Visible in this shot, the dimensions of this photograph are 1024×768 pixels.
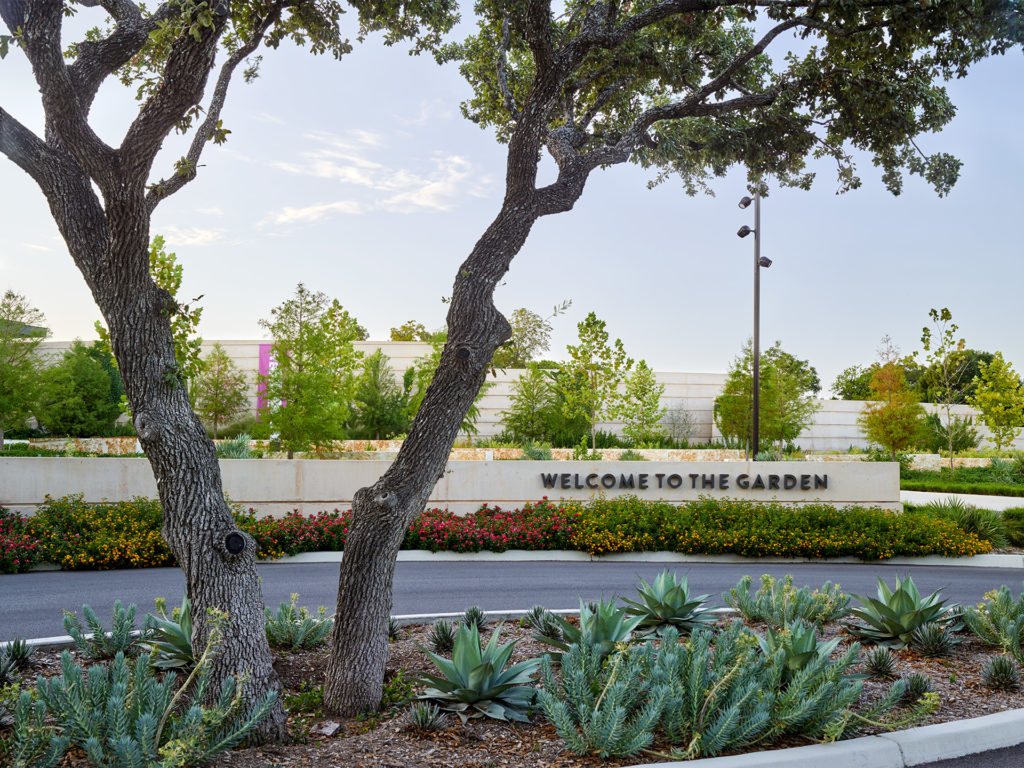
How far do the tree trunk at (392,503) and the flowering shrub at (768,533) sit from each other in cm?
1001

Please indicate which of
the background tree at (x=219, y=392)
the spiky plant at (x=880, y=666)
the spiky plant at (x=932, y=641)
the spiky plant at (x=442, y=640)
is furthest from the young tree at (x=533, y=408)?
the spiky plant at (x=880, y=666)

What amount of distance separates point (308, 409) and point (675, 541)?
415 inches

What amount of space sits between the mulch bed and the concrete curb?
833 centimetres

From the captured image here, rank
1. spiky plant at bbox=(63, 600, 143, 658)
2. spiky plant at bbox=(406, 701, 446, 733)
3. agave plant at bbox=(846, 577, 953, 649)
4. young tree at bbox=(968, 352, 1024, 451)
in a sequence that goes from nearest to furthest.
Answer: spiky plant at bbox=(406, 701, 446, 733) → spiky plant at bbox=(63, 600, 143, 658) → agave plant at bbox=(846, 577, 953, 649) → young tree at bbox=(968, 352, 1024, 451)

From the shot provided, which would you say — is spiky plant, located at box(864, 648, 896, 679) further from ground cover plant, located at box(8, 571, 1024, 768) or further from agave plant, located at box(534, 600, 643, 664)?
agave plant, located at box(534, 600, 643, 664)

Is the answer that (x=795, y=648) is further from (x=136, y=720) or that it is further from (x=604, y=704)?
(x=136, y=720)

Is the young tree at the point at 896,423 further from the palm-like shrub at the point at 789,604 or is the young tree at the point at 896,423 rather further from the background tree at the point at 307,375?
the palm-like shrub at the point at 789,604

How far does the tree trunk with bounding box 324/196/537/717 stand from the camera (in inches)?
207

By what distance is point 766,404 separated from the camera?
35.6m

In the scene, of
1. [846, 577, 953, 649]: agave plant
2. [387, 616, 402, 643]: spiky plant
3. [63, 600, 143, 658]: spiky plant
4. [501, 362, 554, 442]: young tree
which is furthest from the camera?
[501, 362, 554, 442]: young tree

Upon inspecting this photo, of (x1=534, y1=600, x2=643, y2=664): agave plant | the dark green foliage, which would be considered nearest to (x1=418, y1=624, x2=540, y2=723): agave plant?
(x1=534, y1=600, x2=643, y2=664): agave plant

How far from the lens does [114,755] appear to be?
3.93m

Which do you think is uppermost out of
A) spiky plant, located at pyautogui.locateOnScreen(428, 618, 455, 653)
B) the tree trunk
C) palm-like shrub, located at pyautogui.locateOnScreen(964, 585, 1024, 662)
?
the tree trunk

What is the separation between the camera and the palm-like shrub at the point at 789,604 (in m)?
6.82
